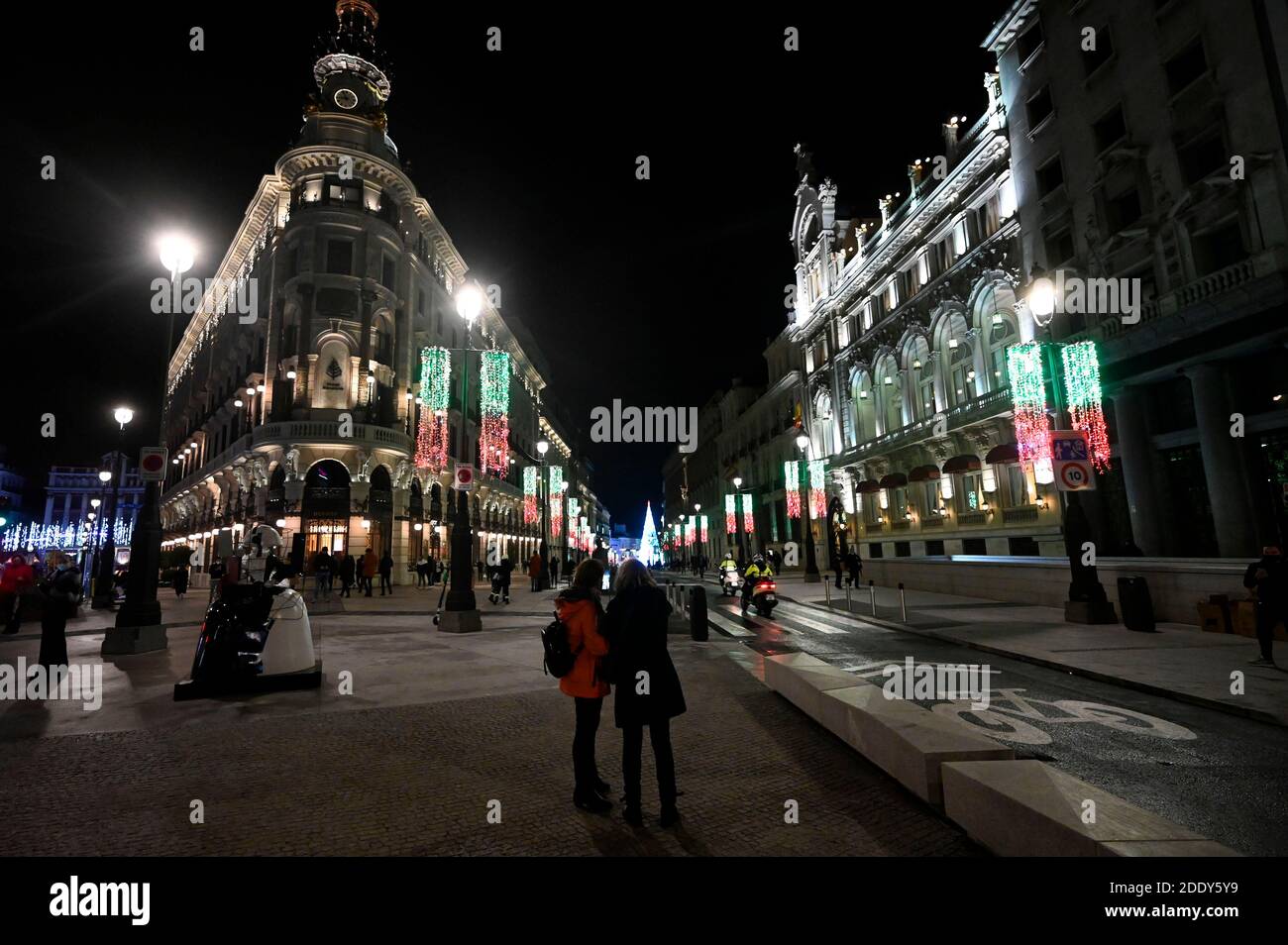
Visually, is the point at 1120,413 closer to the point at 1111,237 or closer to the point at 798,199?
the point at 1111,237

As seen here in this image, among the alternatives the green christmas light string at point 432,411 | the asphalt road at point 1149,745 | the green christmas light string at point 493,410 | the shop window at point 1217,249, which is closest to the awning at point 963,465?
the shop window at point 1217,249

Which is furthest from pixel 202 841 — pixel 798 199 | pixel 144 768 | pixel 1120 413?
pixel 798 199

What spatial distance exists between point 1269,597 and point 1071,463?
4.68 metres

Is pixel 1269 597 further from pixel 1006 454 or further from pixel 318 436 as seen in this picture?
pixel 318 436

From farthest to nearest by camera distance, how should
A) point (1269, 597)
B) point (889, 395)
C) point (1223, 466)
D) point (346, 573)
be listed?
point (889, 395)
point (346, 573)
point (1223, 466)
point (1269, 597)

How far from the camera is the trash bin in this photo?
11.6 metres

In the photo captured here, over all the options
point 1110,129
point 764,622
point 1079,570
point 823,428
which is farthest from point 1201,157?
point 823,428

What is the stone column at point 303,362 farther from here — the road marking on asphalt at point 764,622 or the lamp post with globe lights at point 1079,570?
the lamp post with globe lights at point 1079,570

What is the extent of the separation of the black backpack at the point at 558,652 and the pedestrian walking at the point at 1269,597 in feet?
31.8

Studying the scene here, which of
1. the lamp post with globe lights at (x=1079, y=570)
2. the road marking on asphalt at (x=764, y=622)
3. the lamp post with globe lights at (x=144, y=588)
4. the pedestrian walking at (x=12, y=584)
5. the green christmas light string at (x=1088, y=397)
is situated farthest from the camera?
the green christmas light string at (x=1088, y=397)

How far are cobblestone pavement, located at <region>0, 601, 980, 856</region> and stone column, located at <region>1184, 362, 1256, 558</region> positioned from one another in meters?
17.2

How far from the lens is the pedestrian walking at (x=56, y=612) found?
28.7 feet

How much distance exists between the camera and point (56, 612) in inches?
345

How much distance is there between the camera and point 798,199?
48.1m
